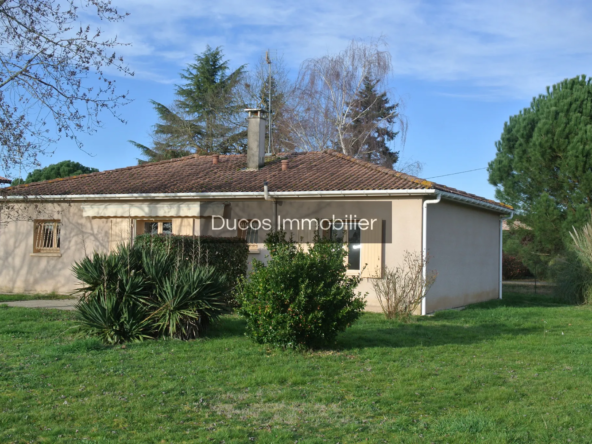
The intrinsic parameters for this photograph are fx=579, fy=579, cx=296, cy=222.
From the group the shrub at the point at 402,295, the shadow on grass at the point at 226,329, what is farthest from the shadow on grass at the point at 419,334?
the shadow on grass at the point at 226,329

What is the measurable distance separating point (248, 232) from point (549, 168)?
12141mm

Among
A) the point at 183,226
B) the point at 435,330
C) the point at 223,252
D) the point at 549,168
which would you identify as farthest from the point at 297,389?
the point at 549,168

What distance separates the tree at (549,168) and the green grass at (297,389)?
463 inches

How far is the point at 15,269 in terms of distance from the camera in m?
17.0

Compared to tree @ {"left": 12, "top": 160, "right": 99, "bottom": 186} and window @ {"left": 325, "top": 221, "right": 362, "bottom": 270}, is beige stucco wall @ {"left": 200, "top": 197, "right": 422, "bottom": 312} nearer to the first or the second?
window @ {"left": 325, "top": 221, "right": 362, "bottom": 270}

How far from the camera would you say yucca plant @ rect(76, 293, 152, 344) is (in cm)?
870

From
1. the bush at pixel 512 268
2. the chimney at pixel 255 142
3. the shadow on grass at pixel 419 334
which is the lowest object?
the shadow on grass at pixel 419 334

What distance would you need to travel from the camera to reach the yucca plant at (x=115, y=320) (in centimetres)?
870

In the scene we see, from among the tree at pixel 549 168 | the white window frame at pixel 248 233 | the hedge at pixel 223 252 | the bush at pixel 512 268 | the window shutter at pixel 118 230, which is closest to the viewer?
the hedge at pixel 223 252

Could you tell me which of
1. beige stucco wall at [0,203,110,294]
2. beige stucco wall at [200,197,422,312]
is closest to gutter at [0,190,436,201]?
beige stucco wall at [200,197,422,312]

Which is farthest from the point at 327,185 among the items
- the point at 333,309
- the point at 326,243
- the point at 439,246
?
the point at 333,309

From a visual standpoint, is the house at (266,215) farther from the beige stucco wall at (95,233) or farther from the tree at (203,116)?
the tree at (203,116)

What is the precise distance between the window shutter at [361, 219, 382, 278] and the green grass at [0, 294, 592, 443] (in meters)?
3.69

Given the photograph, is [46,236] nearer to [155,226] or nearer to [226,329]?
[155,226]
